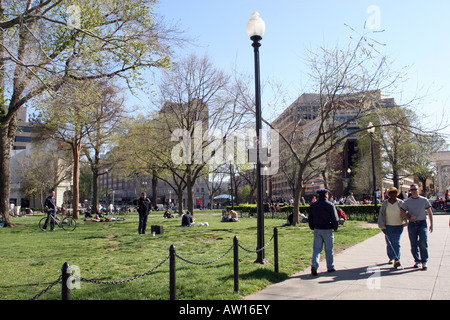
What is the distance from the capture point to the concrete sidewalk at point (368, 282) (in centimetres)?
565

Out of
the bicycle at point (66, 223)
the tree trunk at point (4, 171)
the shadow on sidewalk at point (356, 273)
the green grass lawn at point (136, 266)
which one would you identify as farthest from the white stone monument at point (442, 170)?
the tree trunk at point (4, 171)

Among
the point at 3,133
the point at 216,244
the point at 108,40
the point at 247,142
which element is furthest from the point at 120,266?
the point at 247,142

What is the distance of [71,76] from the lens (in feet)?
43.6

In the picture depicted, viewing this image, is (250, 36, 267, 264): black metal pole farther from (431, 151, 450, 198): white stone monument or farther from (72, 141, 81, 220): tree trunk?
(431, 151, 450, 198): white stone monument

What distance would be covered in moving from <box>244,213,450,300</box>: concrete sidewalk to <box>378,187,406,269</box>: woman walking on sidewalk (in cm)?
49

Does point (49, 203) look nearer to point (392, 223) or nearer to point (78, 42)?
point (78, 42)

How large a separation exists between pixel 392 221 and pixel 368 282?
2069 millimetres

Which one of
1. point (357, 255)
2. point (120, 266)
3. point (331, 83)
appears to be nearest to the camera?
point (120, 266)

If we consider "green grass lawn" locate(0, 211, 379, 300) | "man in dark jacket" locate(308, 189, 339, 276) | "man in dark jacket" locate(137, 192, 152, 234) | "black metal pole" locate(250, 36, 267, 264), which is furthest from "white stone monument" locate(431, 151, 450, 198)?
"man in dark jacket" locate(308, 189, 339, 276)

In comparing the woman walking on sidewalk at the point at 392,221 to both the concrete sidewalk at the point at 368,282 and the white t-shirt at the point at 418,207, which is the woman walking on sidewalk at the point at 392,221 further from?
the concrete sidewalk at the point at 368,282

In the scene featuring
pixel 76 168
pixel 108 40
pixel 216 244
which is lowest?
pixel 216 244

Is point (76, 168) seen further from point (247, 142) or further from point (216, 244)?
point (216, 244)

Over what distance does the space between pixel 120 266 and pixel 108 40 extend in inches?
308
